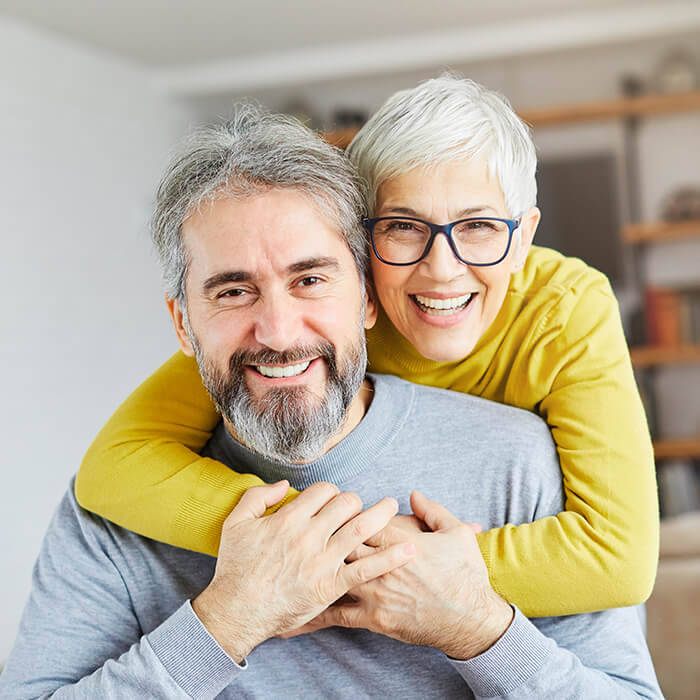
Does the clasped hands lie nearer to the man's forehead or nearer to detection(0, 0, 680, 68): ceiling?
the man's forehead

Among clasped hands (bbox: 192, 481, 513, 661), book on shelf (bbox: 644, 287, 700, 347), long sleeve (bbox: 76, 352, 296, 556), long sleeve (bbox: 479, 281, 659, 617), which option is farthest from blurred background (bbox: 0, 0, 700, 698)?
long sleeve (bbox: 479, 281, 659, 617)

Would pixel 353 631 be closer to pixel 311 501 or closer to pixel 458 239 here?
pixel 311 501

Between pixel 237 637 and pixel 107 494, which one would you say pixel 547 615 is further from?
pixel 107 494

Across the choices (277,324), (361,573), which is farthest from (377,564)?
(277,324)

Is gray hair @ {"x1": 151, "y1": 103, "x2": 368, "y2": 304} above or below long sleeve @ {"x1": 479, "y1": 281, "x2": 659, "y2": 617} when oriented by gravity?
above

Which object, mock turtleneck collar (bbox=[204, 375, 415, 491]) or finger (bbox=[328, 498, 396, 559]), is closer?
finger (bbox=[328, 498, 396, 559])

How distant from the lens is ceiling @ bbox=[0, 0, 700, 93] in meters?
4.33

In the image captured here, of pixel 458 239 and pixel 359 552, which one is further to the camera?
pixel 458 239

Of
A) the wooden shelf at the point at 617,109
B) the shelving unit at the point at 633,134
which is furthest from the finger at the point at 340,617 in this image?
the wooden shelf at the point at 617,109

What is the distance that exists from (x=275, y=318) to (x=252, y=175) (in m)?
0.22

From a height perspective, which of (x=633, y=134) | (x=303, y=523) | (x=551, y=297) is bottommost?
(x=303, y=523)

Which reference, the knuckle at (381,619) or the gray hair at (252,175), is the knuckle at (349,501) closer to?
the knuckle at (381,619)

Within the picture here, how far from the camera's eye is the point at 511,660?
108 cm

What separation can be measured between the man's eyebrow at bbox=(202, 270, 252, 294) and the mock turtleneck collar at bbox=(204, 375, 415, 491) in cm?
27
